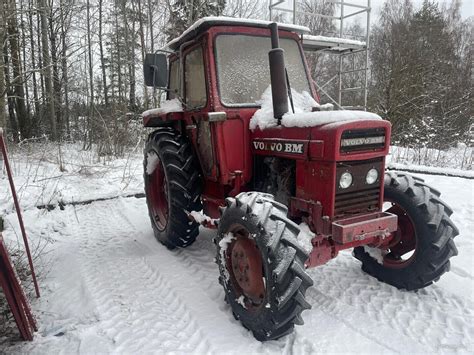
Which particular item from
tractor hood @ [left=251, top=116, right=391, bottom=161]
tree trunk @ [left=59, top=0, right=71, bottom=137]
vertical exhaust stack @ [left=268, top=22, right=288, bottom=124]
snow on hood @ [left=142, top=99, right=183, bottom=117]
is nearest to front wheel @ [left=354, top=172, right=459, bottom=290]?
tractor hood @ [left=251, top=116, right=391, bottom=161]

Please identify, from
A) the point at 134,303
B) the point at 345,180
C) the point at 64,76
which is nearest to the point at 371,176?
the point at 345,180

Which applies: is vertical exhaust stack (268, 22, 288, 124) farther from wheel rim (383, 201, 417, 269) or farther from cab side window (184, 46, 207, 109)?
wheel rim (383, 201, 417, 269)

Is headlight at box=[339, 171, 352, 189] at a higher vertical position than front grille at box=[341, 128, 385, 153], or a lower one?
lower

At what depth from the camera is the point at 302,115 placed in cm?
293

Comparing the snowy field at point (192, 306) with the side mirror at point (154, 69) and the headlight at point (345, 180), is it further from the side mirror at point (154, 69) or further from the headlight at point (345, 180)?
the side mirror at point (154, 69)

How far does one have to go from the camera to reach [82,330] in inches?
107

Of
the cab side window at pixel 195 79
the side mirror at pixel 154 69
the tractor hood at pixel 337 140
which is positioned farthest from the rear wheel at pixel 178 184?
the tractor hood at pixel 337 140

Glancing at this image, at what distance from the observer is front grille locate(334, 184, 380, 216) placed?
2.86 metres

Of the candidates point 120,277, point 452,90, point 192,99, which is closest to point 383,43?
point 452,90

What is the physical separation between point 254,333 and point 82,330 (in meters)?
1.26

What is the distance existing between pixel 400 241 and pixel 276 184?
48.7 inches

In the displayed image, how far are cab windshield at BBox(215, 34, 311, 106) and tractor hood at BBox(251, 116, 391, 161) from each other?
0.62m

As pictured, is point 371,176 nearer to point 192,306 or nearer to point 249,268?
point 249,268

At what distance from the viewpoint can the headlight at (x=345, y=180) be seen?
2805mm
